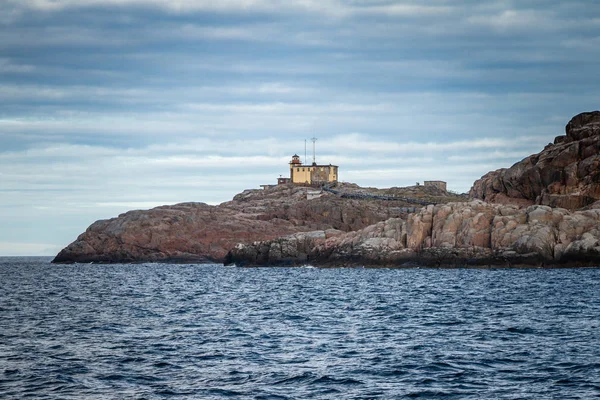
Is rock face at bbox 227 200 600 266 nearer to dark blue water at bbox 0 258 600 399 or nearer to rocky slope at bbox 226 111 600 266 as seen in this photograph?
rocky slope at bbox 226 111 600 266

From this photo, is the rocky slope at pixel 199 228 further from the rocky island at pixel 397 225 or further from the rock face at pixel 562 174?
the rock face at pixel 562 174

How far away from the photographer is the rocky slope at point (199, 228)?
488 feet

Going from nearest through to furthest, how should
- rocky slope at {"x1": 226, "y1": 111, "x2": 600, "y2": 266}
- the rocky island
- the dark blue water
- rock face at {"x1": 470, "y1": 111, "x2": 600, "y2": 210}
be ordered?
the dark blue water
rocky slope at {"x1": 226, "y1": 111, "x2": 600, "y2": 266}
the rocky island
rock face at {"x1": 470, "y1": 111, "x2": 600, "y2": 210}

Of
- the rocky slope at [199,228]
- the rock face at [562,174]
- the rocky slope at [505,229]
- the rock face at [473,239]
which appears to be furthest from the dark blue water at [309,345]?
the rocky slope at [199,228]

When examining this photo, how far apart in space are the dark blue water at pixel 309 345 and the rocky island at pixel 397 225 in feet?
103

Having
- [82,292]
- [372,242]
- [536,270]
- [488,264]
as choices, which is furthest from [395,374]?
[372,242]

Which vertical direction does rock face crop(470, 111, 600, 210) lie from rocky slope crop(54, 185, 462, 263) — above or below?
above

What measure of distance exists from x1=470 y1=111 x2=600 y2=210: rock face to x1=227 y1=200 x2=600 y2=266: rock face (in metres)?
12.4

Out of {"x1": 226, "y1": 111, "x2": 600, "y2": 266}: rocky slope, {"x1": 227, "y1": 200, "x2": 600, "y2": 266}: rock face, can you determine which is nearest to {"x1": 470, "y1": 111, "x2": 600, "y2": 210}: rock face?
{"x1": 226, "y1": 111, "x2": 600, "y2": 266}: rocky slope

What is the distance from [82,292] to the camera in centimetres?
6712

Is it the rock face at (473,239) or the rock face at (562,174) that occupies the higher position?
the rock face at (562,174)

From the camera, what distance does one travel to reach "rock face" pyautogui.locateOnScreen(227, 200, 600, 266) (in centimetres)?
8862

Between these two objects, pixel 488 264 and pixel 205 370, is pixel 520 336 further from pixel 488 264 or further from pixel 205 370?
pixel 488 264

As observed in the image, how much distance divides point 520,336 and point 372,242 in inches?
2741
